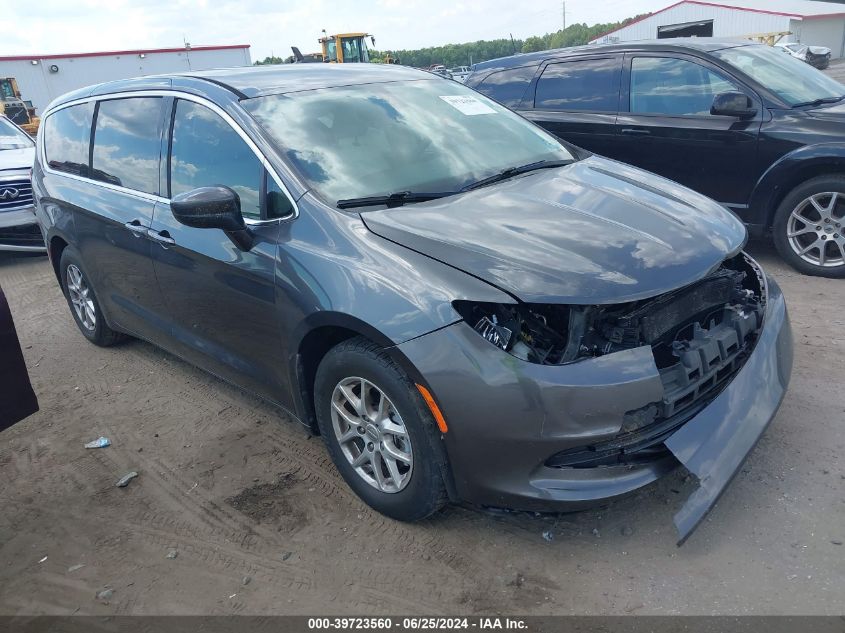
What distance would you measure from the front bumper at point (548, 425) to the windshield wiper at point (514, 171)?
1.07 metres

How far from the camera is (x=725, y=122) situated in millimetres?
5691

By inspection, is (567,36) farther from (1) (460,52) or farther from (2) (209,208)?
(2) (209,208)

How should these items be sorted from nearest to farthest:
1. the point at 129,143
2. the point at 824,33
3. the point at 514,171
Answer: the point at 514,171 → the point at 129,143 → the point at 824,33

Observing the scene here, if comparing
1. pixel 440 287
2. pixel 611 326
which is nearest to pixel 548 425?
pixel 611 326

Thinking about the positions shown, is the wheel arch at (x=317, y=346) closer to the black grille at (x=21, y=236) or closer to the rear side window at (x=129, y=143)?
the rear side window at (x=129, y=143)

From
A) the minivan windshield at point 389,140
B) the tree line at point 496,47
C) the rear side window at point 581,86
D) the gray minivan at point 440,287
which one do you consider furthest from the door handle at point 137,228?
the tree line at point 496,47

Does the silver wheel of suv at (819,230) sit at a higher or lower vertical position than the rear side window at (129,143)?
lower

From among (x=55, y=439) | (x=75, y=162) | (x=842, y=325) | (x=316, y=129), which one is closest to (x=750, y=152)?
(x=842, y=325)

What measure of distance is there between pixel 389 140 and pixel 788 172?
11.9 feet

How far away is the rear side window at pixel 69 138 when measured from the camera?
464cm

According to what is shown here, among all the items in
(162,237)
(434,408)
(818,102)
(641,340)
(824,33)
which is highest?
(824,33)

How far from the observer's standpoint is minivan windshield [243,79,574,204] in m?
3.20

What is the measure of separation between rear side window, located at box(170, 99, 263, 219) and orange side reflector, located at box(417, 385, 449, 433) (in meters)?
1.23

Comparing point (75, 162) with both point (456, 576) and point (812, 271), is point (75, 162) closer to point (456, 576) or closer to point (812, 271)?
point (456, 576)
